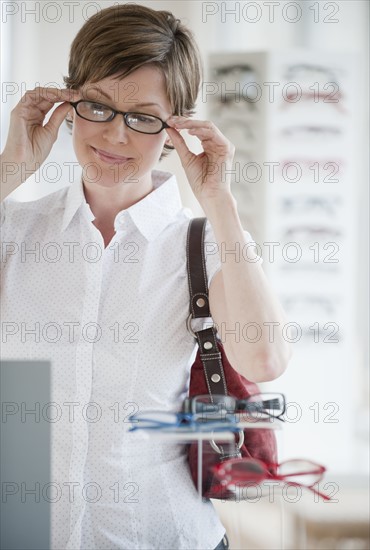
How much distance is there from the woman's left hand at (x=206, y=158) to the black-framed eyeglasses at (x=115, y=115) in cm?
2

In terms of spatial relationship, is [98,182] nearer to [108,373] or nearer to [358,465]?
[108,373]

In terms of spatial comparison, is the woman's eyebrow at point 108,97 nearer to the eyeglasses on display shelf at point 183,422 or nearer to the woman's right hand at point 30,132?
the woman's right hand at point 30,132

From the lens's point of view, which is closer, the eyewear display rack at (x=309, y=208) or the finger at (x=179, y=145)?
the finger at (x=179, y=145)

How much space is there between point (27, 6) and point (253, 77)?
132cm

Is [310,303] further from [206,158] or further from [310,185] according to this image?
[206,158]

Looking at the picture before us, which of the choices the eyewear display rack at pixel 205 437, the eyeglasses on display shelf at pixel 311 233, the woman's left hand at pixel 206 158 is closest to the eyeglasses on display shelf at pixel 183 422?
the eyewear display rack at pixel 205 437

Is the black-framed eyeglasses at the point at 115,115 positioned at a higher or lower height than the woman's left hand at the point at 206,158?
higher

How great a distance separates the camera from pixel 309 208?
8.85ft

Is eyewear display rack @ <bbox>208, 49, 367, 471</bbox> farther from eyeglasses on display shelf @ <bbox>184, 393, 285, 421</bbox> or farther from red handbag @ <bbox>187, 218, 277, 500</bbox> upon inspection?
eyeglasses on display shelf @ <bbox>184, 393, 285, 421</bbox>

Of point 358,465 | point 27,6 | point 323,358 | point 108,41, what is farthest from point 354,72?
point 108,41

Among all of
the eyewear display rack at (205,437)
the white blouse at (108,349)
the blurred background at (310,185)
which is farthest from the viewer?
the blurred background at (310,185)

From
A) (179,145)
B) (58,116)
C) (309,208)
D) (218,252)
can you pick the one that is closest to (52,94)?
(58,116)

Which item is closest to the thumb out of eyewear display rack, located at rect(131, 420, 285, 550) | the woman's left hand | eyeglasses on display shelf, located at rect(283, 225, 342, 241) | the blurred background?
the woman's left hand

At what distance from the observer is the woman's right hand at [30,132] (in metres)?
0.93
